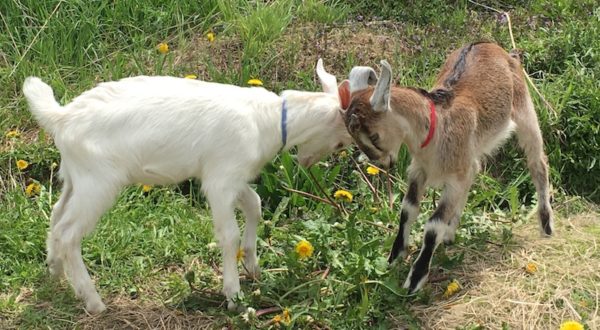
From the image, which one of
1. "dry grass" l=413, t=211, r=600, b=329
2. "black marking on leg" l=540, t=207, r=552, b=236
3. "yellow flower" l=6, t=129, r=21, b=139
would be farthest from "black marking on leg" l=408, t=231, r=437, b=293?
"yellow flower" l=6, t=129, r=21, b=139

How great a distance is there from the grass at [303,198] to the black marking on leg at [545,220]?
0.12m

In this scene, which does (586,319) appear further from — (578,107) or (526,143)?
(578,107)

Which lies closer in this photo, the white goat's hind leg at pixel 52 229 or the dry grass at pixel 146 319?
the dry grass at pixel 146 319

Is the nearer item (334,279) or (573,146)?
(334,279)

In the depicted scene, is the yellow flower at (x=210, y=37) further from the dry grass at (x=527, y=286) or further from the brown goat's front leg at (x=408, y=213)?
the dry grass at (x=527, y=286)

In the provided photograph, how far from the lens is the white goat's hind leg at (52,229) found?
160 inches

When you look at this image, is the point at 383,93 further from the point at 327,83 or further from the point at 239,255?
the point at 239,255

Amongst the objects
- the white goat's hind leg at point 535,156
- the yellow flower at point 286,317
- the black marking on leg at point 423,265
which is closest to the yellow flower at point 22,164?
the yellow flower at point 286,317

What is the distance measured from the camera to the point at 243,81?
18.3 ft

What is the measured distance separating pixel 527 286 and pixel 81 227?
2.21 meters

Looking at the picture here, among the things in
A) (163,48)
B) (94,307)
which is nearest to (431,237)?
(94,307)

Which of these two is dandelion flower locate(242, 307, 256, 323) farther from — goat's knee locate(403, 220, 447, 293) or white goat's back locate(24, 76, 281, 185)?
goat's knee locate(403, 220, 447, 293)

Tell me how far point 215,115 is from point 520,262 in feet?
5.93

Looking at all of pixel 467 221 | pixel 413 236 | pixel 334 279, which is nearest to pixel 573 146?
pixel 467 221
